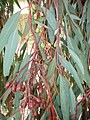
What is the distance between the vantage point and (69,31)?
106 cm

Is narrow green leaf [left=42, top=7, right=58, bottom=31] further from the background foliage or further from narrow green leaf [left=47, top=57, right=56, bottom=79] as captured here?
narrow green leaf [left=47, top=57, right=56, bottom=79]

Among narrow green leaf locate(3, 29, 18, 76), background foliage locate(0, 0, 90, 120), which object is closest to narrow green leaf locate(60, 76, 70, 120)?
background foliage locate(0, 0, 90, 120)

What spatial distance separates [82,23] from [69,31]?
0.28 ft

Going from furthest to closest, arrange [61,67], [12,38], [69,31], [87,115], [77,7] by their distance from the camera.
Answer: [87,115] < [77,7] < [69,31] < [61,67] < [12,38]

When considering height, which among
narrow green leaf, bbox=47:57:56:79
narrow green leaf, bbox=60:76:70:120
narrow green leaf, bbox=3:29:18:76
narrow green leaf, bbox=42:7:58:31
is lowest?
narrow green leaf, bbox=60:76:70:120

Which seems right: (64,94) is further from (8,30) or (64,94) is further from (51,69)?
(8,30)

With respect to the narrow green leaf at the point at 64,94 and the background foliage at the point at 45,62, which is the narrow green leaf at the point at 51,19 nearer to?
the background foliage at the point at 45,62

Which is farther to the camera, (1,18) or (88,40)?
(1,18)

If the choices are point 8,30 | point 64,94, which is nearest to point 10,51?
point 8,30

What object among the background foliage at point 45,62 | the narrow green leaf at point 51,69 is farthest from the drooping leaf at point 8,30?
the narrow green leaf at point 51,69

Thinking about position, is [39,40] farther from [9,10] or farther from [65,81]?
[9,10]

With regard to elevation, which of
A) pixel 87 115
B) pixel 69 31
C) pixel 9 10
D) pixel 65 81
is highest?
pixel 9 10

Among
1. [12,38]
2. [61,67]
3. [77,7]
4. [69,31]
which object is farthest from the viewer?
[77,7]

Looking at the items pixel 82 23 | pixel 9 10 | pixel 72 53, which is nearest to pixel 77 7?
pixel 82 23
